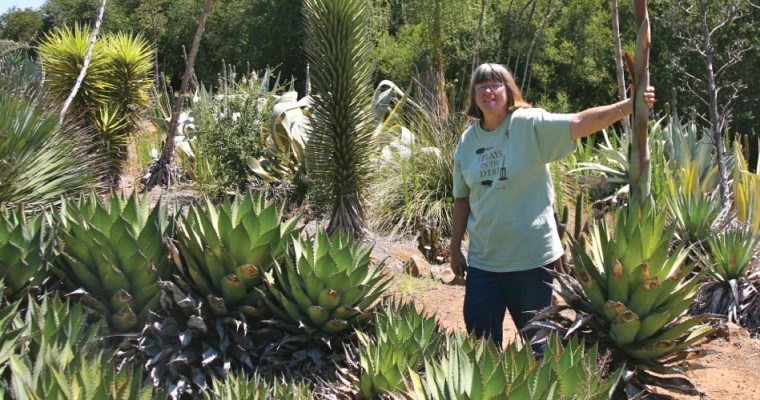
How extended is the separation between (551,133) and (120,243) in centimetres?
208

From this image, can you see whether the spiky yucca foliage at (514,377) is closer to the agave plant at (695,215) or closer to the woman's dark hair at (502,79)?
the woman's dark hair at (502,79)

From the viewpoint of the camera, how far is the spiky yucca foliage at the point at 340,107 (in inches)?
294

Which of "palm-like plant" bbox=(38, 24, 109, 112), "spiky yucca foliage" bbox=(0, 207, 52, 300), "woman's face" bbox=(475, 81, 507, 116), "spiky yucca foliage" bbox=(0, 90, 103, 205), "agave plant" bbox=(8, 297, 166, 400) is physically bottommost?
"agave plant" bbox=(8, 297, 166, 400)

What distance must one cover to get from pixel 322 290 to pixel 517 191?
105 cm

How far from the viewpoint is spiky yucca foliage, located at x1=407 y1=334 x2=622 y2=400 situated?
2.52m

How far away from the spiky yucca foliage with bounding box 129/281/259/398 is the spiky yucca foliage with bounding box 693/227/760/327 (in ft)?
13.1

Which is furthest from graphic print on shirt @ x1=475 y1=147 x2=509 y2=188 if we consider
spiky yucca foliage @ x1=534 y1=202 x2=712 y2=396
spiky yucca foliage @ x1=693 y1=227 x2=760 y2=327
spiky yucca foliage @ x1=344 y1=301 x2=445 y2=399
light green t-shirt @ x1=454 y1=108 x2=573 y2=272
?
spiky yucca foliage @ x1=693 y1=227 x2=760 y2=327

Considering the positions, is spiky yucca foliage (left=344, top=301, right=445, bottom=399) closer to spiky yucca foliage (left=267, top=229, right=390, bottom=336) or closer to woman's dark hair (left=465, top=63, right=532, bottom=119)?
spiky yucca foliage (left=267, top=229, right=390, bottom=336)

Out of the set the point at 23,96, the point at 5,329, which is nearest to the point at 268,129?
the point at 23,96

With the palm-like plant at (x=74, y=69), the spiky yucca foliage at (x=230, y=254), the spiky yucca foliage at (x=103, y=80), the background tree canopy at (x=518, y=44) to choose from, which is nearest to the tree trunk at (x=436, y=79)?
the background tree canopy at (x=518, y=44)

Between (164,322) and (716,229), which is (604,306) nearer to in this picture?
(164,322)

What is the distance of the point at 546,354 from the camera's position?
9.23 feet

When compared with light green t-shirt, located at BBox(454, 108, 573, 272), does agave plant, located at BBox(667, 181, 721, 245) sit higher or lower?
lower

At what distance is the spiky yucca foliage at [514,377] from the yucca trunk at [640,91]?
831 millimetres
